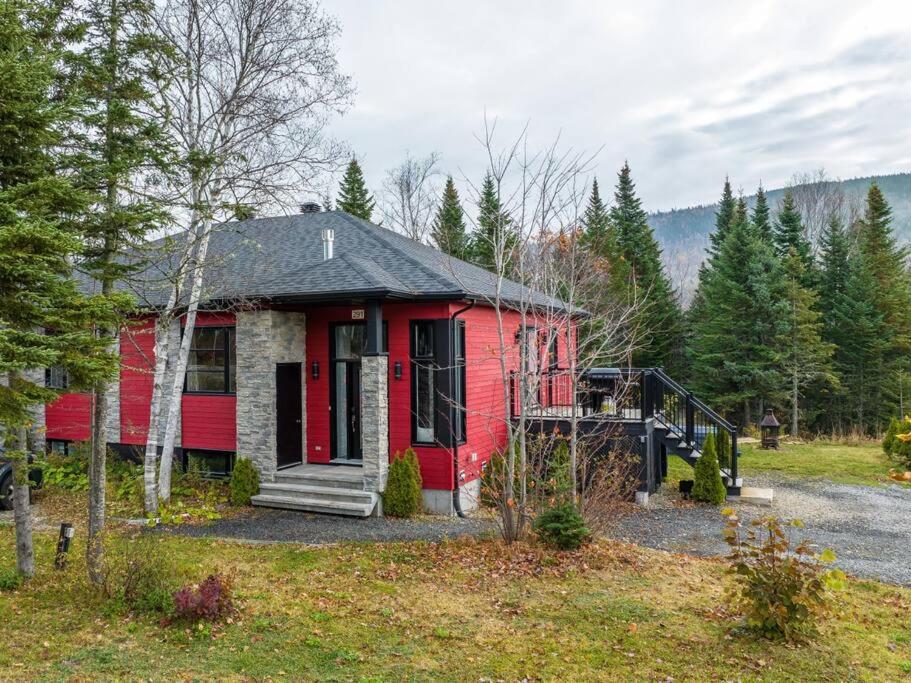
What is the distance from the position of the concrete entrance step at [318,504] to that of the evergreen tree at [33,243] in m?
4.61

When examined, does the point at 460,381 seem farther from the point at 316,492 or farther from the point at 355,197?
the point at 355,197

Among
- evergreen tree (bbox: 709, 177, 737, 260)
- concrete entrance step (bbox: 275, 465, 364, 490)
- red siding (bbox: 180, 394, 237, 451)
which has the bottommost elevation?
concrete entrance step (bbox: 275, 465, 364, 490)

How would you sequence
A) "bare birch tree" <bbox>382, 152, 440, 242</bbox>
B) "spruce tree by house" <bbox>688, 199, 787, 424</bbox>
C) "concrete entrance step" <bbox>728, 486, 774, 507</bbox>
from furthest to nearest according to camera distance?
1. "bare birch tree" <bbox>382, 152, 440, 242</bbox>
2. "spruce tree by house" <bbox>688, 199, 787, 424</bbox>
3. "concrete entrance step" <bbox>728, 486, 774, 507</bbox>

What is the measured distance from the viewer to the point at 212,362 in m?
11.3

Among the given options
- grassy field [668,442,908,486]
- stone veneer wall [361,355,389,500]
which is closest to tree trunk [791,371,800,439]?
grassy field [668,442,908,486]

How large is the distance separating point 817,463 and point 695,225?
260 ft

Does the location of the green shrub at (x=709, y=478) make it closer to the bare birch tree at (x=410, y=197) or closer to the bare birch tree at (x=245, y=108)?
the bare birch tree at (x=245, y=108)

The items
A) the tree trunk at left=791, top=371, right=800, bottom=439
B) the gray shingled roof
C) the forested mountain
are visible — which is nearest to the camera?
the gray shingled roof

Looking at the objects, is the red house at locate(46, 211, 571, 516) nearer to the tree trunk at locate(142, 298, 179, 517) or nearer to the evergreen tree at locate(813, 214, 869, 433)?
the tree trunk at locate(142, 298, 179, 517)

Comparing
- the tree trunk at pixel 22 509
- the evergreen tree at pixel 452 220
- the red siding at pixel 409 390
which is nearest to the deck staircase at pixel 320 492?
the red siding at pixel 409 390

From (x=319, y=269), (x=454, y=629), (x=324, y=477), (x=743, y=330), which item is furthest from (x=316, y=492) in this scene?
(x=743, y=330)

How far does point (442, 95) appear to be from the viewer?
1259 centimetres

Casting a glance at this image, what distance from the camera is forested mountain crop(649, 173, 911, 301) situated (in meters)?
57.3

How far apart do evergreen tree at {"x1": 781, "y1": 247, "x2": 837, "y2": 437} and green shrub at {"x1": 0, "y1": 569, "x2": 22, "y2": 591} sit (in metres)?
24.2
